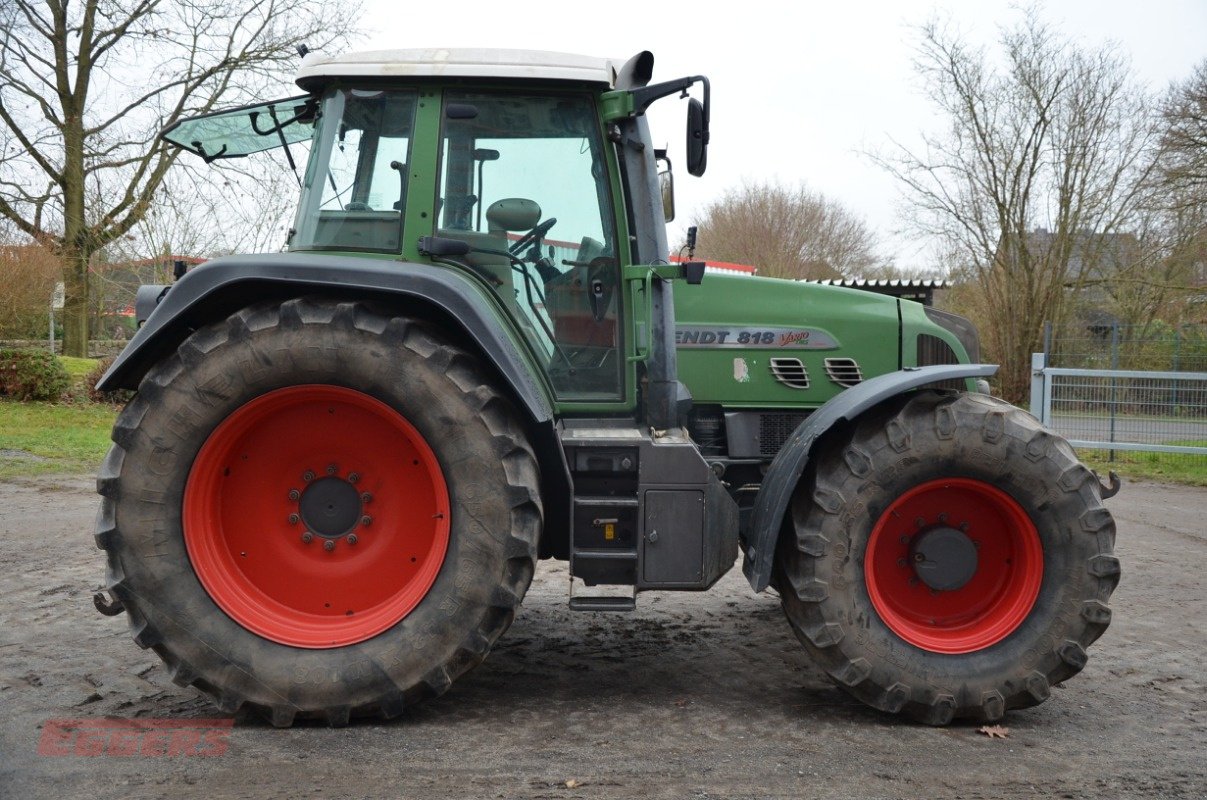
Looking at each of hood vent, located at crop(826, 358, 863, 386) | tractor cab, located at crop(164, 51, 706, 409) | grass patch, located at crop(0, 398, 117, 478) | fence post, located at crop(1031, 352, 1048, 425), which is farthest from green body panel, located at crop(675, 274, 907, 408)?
fence post, located at crop(1031, 352, 1048, 425)

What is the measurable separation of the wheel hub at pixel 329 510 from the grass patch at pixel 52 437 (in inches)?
328

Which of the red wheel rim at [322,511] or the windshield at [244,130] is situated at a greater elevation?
the windshield at [244,130]

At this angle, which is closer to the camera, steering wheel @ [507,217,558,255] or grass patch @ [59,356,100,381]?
steering wheel @ [507,217,558,255]

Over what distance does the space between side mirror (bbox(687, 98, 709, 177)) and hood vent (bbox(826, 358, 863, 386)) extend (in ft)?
4.72

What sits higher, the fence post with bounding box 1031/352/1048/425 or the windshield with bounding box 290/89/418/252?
the windshield with bounding box 290/89/418/252

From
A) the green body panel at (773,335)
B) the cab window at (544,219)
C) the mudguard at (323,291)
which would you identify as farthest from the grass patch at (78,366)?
the cab window at (544,219)

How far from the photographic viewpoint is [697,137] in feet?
12.0

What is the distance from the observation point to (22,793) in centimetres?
296

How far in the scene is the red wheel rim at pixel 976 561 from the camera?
383 cm

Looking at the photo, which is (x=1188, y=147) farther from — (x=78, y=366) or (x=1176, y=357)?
(x=78, y=366)

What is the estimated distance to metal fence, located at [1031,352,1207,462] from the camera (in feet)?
40.6

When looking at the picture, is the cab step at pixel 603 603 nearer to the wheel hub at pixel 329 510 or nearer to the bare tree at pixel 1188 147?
the wheel hub at pixel 329 510

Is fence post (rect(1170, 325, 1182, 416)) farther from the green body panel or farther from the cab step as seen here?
the cab step

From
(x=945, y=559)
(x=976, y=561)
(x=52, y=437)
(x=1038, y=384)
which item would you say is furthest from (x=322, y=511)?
(x=1038, y=384)
